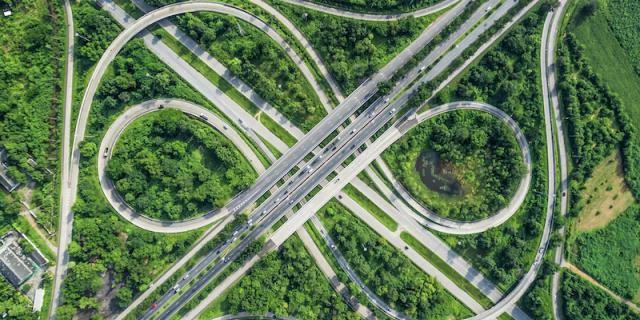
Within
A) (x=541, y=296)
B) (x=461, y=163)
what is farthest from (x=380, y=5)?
(x=541, y=296)

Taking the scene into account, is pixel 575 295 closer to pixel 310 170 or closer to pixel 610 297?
pixel 610 297

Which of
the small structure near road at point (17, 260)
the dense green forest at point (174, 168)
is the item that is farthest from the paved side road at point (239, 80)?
the small structure near road at point (17, 260)

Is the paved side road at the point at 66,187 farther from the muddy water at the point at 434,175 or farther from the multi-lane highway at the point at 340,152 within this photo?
the muddy water at the point at 434,175

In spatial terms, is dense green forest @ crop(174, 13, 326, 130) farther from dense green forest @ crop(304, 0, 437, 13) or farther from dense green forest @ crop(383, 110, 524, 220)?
dense green forest @ crop(383, 110, 524, 220)

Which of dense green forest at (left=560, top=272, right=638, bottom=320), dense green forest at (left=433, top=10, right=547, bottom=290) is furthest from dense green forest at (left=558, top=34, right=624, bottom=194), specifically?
dense green forest at (left=560, top=272, right=638, bottom=320)

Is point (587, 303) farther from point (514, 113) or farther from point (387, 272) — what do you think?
point (514, 113)

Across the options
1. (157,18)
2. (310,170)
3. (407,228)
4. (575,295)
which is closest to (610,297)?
(575,295)
